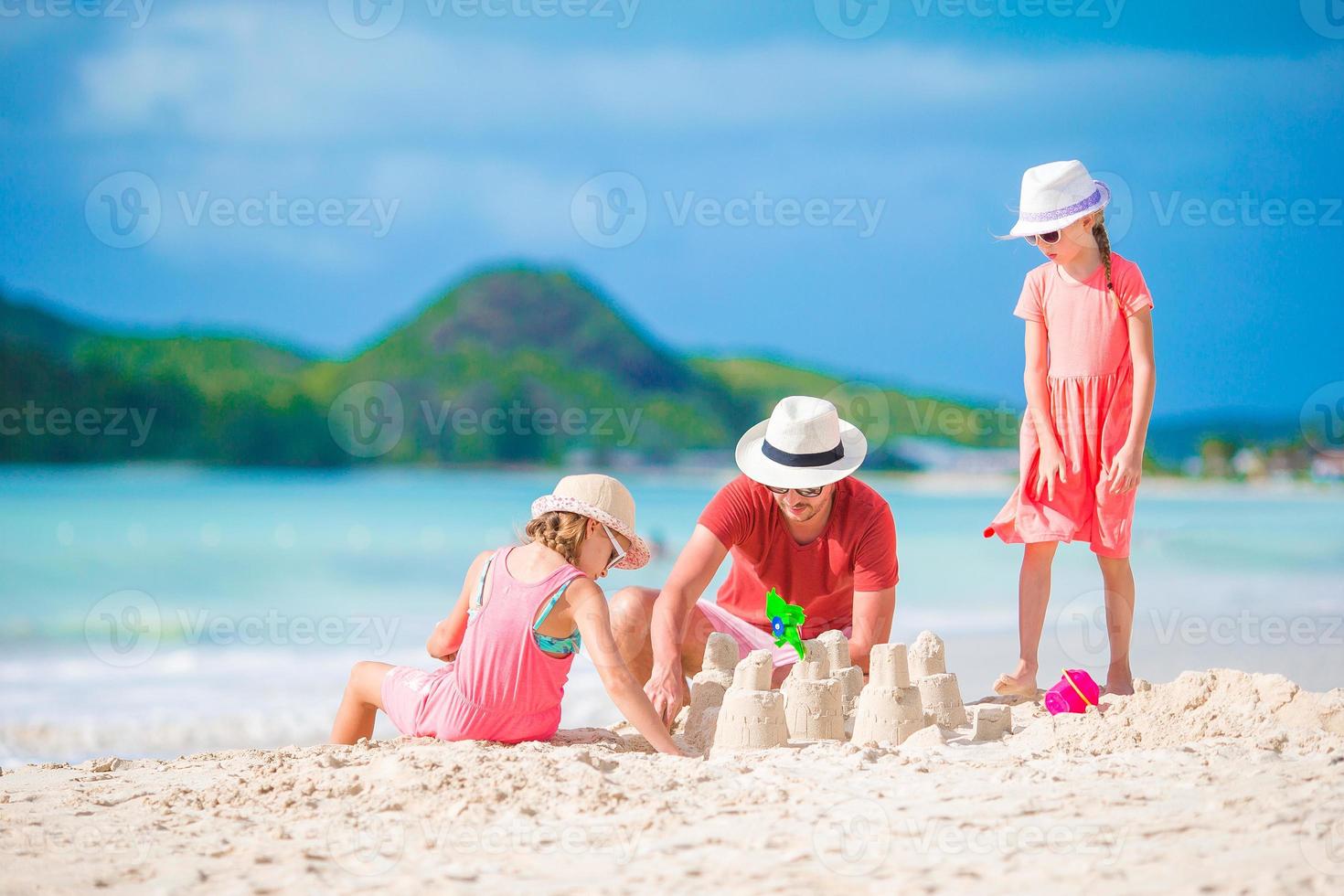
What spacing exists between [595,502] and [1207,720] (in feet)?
5.80

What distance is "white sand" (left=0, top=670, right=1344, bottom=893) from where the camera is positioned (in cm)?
233

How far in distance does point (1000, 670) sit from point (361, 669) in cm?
368

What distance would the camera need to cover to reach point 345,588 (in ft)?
40.2

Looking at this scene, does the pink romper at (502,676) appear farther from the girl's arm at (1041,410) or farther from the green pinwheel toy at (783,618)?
the girl's arm at (1041,410)

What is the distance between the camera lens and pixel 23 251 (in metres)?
27.3

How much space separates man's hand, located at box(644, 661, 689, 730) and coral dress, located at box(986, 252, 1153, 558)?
1.23m

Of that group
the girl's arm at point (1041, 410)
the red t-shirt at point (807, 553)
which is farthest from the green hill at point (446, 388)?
the red t-shirt at point (807, 553)

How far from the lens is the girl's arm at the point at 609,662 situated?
321 centimetres

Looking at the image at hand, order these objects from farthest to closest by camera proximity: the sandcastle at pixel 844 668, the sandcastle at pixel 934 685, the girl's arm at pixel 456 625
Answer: the sandcastle at pixel 844 668 < the sandcastle at pixel 934 685 < the girl's arm at pixel 456 625

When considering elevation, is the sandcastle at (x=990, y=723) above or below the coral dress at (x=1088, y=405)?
below

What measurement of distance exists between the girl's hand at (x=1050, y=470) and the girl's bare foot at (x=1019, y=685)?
23.3 inches

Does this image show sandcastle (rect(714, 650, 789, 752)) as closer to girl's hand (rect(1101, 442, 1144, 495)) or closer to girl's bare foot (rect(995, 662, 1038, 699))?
girl's bare foot (rect(995, 662, 1038, 699))

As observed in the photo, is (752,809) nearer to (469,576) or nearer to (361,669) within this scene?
(469,576)

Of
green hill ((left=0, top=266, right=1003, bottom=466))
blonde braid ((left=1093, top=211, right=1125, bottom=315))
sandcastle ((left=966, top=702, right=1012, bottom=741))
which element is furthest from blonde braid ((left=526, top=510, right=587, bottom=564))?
green hill ((left=0, top=266, right=1003, bottom=466))
